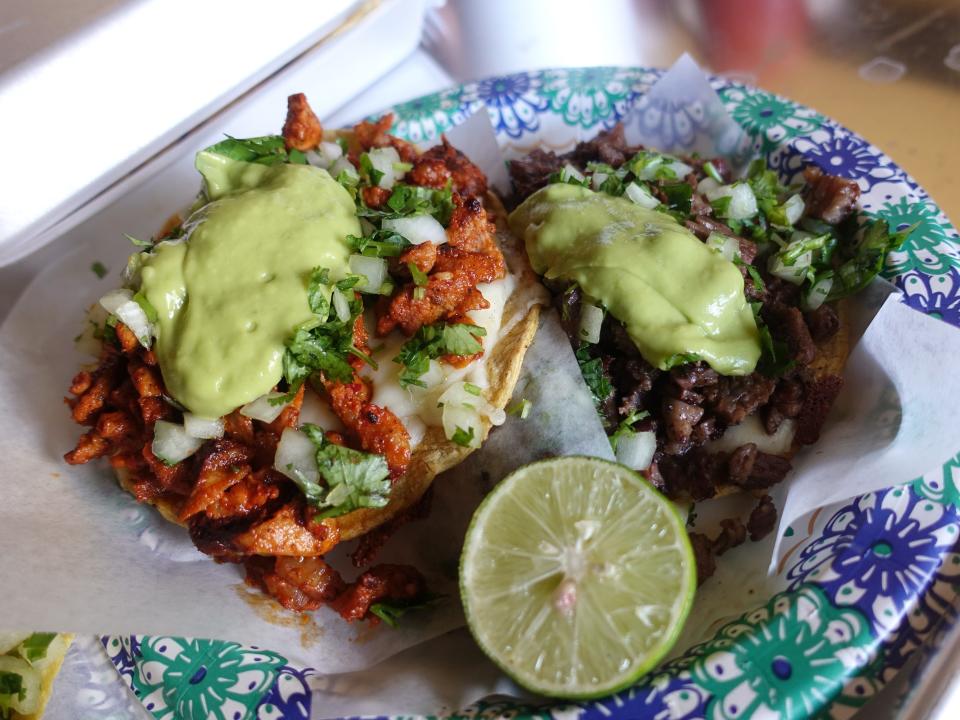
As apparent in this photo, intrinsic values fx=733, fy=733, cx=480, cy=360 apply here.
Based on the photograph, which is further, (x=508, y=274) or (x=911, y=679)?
(x=508, y=274)

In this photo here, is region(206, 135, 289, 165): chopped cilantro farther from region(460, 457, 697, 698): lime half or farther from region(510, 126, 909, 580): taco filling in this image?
region(460, 457, 697, 698): lime half

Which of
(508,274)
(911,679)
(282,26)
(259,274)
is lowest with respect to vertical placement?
(911,679)

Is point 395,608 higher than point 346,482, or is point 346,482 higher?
point 346,482

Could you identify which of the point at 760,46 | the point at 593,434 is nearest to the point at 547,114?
the point at 593,434

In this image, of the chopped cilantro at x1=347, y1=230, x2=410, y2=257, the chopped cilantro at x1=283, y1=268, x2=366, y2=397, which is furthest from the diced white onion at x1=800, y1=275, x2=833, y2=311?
the chopped cilantro at x1=283, y1=268, x2=366, y2=397

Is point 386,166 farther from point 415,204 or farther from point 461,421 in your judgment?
point 461,421

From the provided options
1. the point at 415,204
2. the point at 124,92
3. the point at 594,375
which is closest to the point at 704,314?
the point at 594,375

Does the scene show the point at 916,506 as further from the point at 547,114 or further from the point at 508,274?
the point at 547,114
